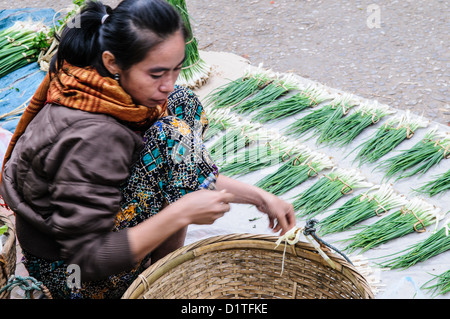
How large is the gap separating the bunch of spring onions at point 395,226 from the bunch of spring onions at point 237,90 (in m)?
1.43

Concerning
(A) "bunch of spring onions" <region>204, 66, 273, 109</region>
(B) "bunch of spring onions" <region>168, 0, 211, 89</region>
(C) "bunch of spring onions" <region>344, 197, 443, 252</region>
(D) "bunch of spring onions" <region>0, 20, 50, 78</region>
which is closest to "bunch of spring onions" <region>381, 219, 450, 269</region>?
(C) "bunch of spring onions" <region>344, 197, 443, 252</region>

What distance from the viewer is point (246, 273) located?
193 cm

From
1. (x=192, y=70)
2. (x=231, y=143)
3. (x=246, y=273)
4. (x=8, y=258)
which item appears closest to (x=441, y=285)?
(x=246, y=273)

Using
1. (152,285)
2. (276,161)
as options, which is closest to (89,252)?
(152,285)

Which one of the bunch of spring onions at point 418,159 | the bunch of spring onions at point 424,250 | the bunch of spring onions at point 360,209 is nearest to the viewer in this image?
the bunch of spring onions at point 424,250

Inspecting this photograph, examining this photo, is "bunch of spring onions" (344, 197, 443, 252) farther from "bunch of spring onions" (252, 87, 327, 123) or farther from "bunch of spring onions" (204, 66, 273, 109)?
"bunch of spring onions" (204, 66, 273, 109)

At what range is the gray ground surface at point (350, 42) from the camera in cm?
362

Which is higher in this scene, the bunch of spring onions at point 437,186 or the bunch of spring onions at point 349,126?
the bunch of spring onions at point 349,126

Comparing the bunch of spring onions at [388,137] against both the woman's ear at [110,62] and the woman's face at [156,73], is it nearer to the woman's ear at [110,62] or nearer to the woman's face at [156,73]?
the woman's face at [156,73]

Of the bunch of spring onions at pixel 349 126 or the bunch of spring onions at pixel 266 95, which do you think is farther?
the bunch of spring onions at pixel 266 95

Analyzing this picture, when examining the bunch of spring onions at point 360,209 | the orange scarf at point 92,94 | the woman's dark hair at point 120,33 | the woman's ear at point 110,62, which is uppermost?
the woman's dark hair at point 120,33

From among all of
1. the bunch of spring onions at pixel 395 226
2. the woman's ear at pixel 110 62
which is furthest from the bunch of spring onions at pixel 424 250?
the woman's ear at pixel 110 62

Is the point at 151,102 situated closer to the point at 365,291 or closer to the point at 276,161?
the point at 365,291

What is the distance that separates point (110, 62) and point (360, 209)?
1415 mm
